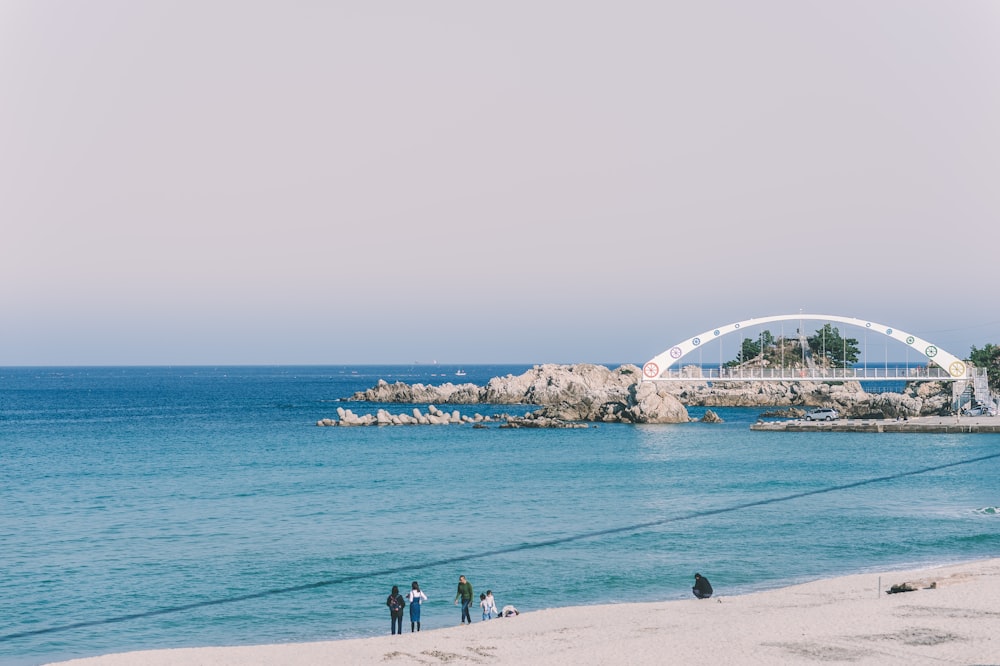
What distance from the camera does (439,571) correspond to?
Answer: 1330 inches

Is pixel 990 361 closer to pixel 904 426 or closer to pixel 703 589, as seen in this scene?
pixel 904 426

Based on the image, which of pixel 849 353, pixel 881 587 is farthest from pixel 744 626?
pixel 849 353

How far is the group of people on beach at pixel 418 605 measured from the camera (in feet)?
83.5

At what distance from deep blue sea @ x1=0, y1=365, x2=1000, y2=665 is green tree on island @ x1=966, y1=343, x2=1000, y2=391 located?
32770mm

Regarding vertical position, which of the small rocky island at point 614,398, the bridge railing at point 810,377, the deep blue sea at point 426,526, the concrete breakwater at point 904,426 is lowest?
the deep blue sea at point 426,526

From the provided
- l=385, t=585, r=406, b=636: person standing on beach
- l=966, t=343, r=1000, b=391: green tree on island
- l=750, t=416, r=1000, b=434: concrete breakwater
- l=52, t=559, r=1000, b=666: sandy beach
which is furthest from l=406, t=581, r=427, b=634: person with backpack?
l=966, t=343, r=1000, b=391: green tree on island

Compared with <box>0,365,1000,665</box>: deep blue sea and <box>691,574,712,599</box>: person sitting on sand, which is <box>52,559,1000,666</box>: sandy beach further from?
<box>0,365,1000,665</box>: deep blue sea

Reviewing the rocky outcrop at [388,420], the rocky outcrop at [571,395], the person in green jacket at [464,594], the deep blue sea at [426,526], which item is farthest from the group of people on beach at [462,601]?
the rocky outcrop at [388,420]

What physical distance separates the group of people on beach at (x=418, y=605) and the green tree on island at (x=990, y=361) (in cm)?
9323

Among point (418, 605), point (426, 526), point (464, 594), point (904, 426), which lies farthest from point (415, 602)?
point (904, 426)

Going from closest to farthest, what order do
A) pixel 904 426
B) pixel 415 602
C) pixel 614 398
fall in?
pixel 415 602, pixel 904 426, pixel 614 398

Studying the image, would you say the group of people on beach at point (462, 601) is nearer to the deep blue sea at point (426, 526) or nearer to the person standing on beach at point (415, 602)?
the person standing on beach at point (415, 602)

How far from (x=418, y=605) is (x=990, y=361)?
10745 cm

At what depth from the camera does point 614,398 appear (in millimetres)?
112750
